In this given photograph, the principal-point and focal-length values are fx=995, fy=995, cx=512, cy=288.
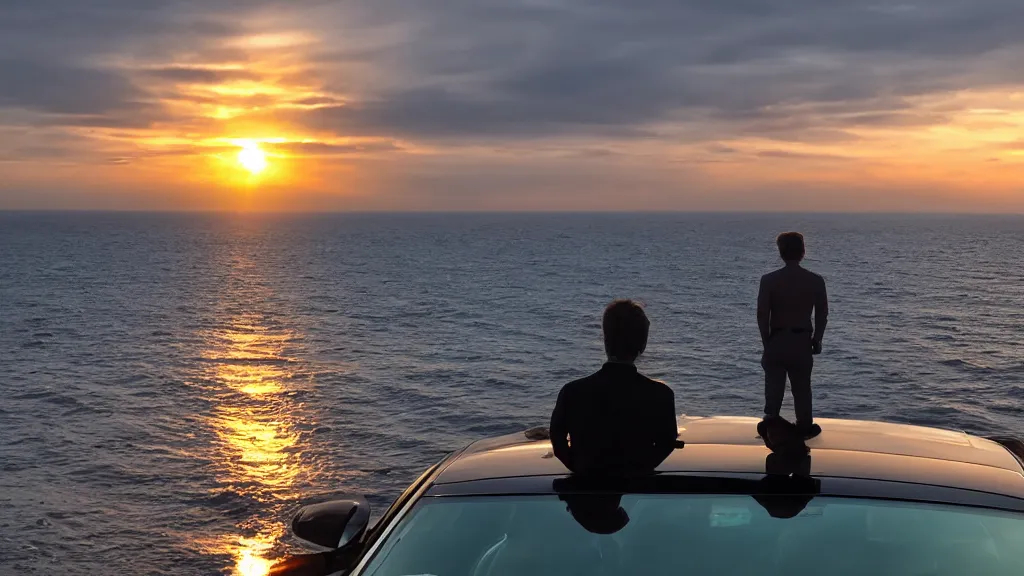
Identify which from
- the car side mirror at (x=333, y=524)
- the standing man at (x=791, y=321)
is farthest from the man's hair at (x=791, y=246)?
the car side mirror at (x=333, y=524)

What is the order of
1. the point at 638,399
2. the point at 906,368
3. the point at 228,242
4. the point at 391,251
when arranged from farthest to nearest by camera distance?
the point at 228,242 < the point at 391,251 < the point at 906,368 < the point at 638,399

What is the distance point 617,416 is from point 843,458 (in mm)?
781

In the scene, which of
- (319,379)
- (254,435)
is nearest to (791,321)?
(254,435)

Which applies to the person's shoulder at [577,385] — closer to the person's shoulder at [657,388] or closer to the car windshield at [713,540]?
the person's shoulder at [657,388]

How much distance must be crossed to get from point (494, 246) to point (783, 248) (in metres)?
110

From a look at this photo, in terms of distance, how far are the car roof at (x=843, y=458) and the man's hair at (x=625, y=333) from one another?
14.1 inches

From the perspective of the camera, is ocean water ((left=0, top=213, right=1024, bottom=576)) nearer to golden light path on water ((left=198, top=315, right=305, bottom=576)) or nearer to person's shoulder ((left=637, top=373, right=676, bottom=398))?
golden light path on water ((left=198, top=315, right=305, bottom=576))

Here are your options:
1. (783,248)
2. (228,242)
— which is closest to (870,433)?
(783,248)

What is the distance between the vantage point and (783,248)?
7.82 meters

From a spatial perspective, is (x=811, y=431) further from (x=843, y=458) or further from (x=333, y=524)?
(x=333, y=524)

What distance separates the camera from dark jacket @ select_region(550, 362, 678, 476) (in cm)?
329

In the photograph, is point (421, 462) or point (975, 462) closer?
point (975, 462)

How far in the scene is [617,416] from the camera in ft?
11.3

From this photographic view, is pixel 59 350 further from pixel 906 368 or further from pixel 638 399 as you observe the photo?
pixel 638 399
